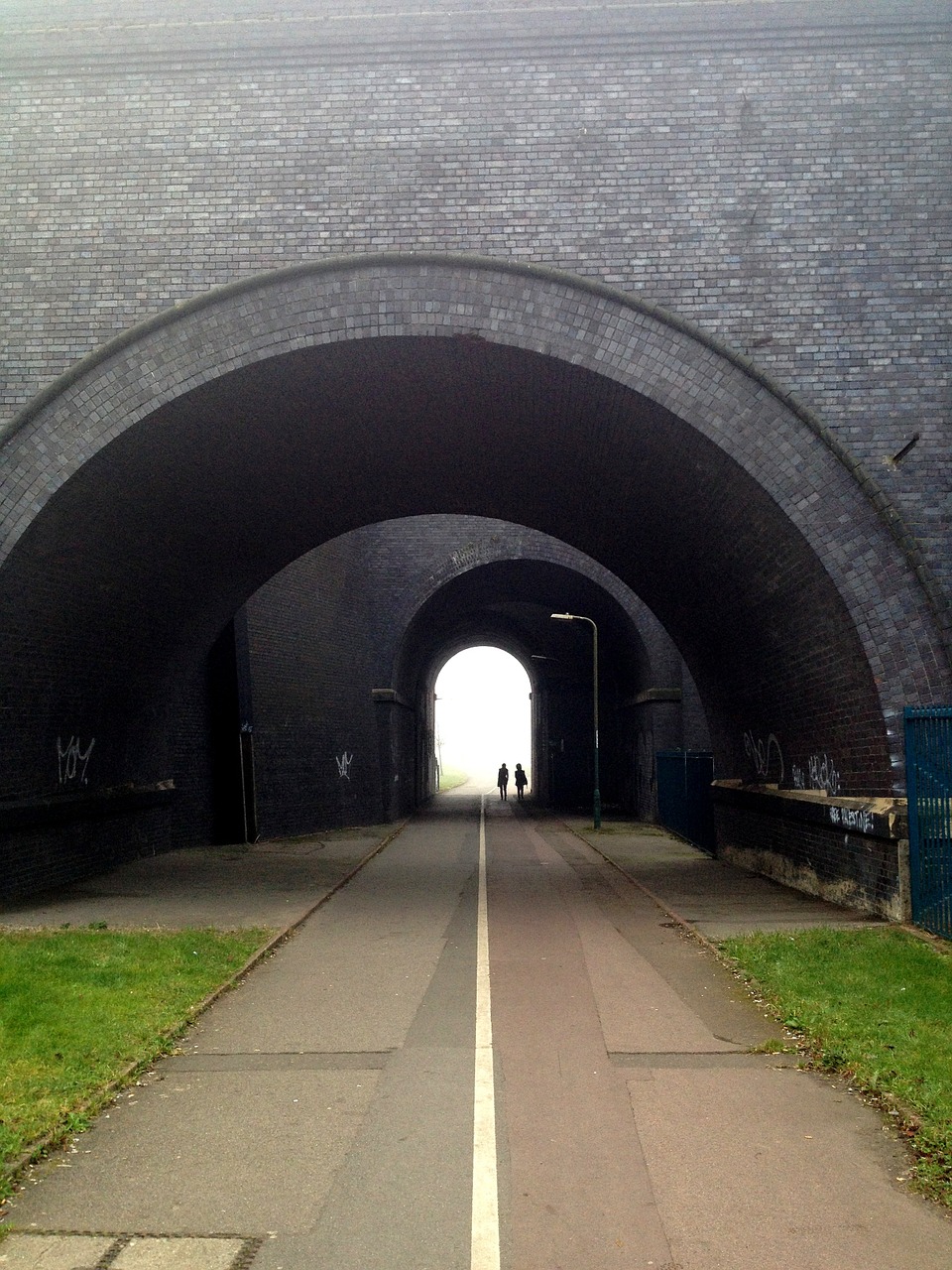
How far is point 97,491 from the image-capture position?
12.9m

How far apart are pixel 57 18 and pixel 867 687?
38.6 ft

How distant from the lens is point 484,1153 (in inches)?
201

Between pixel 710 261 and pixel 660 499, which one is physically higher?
pixel 710 261

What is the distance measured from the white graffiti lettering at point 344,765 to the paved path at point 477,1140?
16.9m

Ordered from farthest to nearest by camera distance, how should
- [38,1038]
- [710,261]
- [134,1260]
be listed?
[710,261]
[38,1038]
[134,1260]

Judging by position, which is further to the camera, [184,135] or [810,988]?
[184,135]

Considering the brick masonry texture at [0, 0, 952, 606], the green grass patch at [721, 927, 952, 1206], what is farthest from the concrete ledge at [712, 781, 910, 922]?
the brick masonry texture at [0, 0, 952, 606]

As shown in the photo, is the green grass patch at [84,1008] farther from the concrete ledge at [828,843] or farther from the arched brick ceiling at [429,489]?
the concrete ledge at [828,843]

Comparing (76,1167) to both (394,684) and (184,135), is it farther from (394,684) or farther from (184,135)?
(394,684)

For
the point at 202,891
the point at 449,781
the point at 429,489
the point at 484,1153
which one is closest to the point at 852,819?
the point at 484,1153

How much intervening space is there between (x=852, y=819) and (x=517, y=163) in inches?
316

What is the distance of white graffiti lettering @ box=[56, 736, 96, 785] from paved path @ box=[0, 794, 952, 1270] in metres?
5.75

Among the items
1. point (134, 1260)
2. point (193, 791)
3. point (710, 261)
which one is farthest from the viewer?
point (193, 791)

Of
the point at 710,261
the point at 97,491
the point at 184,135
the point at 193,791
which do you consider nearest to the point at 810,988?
the point at 710,261
